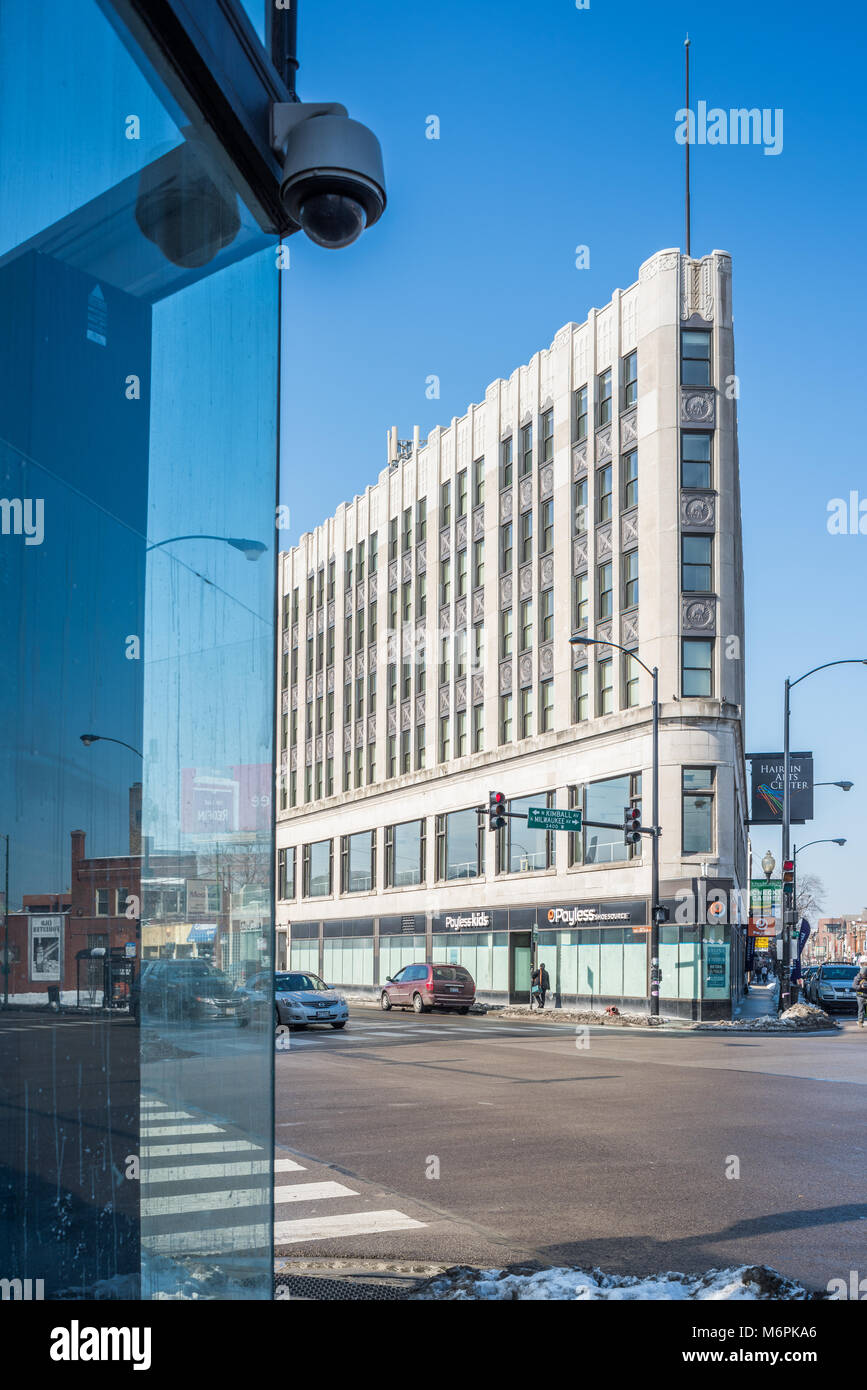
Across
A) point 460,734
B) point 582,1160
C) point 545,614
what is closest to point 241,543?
point 582,1160

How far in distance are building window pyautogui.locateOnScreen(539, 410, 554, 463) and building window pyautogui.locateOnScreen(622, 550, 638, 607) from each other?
6.75 metres

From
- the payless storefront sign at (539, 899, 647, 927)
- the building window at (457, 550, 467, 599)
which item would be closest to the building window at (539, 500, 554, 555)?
the building window at (457, 550, 467, 599)

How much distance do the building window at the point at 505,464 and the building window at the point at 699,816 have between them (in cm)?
1589

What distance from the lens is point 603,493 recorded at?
41719 millimetres

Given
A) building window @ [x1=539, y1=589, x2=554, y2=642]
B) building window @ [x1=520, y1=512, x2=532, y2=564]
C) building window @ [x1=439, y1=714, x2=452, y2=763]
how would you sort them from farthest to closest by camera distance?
building window @ [x1=439, y1=714, x2=452, y2=763]
building window @ [x1=520, y1=512, x2=532, y2=564]
building window @ [x1=539, y1=589, x2=554, y2=642]

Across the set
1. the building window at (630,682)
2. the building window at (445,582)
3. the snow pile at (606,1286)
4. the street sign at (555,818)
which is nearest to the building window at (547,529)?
the building window at (630,682)

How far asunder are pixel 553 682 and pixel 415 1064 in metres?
25.5

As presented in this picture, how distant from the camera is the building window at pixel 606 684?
4047 centimetres

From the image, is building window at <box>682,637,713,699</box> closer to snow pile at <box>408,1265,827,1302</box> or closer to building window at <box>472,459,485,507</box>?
building window at <box>472,459,485,507</box>

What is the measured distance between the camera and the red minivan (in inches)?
1497

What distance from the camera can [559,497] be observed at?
4400 centimetres

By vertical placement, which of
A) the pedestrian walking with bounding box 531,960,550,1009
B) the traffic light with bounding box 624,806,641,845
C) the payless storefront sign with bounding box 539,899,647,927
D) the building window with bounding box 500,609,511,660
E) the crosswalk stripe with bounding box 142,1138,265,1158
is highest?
the building window with bounding box 500,609,511,660

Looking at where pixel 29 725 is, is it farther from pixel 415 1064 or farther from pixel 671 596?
pixel 671 596
